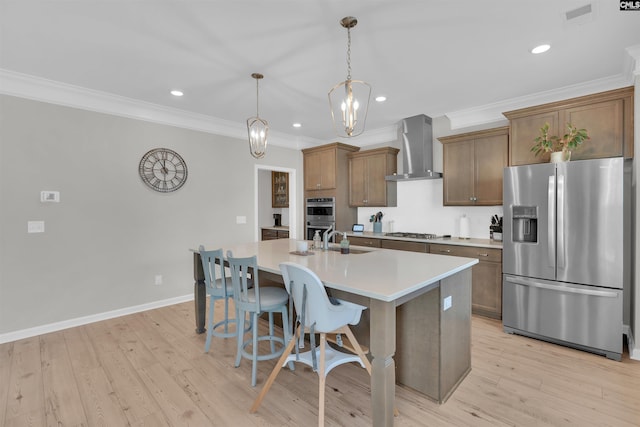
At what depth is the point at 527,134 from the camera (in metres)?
3.38

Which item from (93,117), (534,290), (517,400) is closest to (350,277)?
(517,400)

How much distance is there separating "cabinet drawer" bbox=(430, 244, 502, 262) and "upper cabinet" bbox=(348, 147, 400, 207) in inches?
52.0

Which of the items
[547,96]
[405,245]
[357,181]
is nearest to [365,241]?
[405,245]

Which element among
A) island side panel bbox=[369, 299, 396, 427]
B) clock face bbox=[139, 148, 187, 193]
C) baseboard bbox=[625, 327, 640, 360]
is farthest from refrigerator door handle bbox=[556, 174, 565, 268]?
clock face bbox=[139, 148, 187, 193]

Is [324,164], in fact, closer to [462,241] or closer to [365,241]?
[365,241]

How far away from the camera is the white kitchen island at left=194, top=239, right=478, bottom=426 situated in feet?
5.23

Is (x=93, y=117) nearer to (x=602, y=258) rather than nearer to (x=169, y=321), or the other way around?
(x=169, y=321)

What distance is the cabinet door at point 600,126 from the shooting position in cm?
293

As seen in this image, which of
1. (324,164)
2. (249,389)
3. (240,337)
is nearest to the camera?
(249,389)

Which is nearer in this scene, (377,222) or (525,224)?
(525,224)

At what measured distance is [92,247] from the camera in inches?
139

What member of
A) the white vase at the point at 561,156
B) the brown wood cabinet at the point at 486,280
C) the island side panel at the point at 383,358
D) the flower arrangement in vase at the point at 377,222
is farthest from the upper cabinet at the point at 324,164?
the island side panel at the point at 383,358

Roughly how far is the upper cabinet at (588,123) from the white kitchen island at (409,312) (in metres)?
1.96

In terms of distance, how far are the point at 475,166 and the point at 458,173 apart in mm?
230
